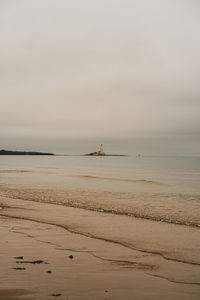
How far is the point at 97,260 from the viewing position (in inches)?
261

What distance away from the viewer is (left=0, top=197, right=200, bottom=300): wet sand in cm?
501

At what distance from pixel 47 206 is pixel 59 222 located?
14.3 feet

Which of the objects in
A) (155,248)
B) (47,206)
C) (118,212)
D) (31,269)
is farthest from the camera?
(47,206)

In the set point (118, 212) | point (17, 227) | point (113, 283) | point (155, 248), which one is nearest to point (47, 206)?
point (118, 212)

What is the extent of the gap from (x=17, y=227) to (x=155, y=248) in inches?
189

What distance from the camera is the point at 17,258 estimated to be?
6.50 meters

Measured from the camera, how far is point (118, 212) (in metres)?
13.9

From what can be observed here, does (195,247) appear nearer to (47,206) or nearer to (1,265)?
(1,265)

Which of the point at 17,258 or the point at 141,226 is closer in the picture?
the point at 17,258

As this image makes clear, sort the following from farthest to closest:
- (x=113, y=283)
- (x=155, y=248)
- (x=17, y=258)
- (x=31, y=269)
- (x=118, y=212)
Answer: (x=118, y=212)
(x=155, y=248)
(x=17, y=258)
(x=31, y=269)
(x=113, y=283)

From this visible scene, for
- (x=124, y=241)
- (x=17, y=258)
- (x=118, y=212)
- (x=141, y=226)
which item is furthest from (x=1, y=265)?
(x=118, y=212)

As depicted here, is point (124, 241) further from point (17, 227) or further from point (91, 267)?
point (17, 227)

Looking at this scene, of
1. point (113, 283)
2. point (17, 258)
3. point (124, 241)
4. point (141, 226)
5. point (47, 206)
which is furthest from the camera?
point (47, 206)

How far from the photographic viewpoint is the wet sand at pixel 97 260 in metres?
5.01
